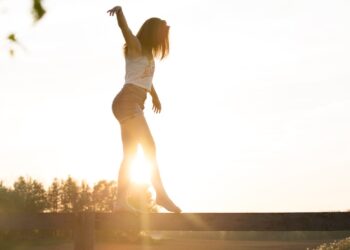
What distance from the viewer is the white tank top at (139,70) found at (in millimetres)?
6840

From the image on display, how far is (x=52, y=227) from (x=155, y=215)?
1442 millimetres

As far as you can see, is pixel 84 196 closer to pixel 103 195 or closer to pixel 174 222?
pixel 103 195

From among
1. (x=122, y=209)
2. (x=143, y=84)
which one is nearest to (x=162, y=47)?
(x=143, y=84)

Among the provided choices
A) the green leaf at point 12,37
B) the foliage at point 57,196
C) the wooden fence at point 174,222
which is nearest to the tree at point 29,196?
the foliage at point 57,196

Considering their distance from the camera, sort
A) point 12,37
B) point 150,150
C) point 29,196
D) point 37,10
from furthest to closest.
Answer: point 29,196 → point 150,150 → point 12,37 → point 37,10

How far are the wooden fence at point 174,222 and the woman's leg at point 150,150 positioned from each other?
0.63ft

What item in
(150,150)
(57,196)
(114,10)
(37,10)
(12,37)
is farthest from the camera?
(57,196)

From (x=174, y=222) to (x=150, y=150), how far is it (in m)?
0.98

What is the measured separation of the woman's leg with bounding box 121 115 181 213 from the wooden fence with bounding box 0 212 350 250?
19 cm

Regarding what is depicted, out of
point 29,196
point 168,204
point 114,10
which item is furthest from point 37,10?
point 29,196

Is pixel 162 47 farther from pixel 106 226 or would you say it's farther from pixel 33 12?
pixel 33 12

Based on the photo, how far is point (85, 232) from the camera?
23.3 feet

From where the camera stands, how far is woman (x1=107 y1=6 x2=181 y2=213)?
6867mm

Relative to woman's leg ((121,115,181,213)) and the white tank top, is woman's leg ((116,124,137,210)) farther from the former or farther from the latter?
the white tank top
